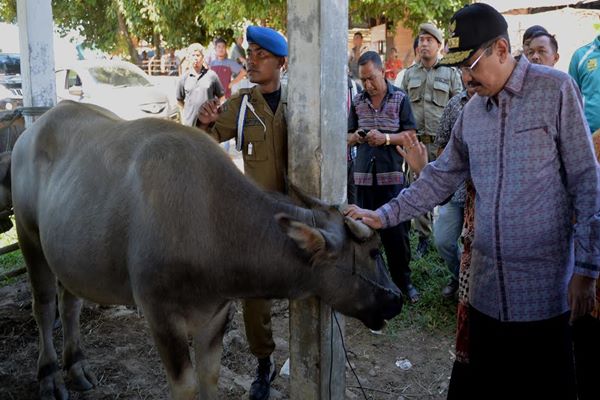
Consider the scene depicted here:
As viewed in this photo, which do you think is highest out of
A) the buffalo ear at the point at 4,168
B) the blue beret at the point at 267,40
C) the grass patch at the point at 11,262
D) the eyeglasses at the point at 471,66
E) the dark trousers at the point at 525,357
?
the blue beret at the point at 267,40

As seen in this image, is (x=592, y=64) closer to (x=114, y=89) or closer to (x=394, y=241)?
(x=394, y=241)

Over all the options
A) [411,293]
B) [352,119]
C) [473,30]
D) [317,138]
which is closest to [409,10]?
[352,119]

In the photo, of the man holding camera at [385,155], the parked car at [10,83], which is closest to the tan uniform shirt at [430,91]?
the man holding camera at [385,155]

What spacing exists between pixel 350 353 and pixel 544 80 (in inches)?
113

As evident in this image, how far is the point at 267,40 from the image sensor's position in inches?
145

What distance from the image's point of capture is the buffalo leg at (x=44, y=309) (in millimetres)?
4133

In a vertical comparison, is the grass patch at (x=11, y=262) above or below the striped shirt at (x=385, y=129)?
below

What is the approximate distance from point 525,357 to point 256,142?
78.5 inches

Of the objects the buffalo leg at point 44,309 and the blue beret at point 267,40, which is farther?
the buffalo leg at point 44,309

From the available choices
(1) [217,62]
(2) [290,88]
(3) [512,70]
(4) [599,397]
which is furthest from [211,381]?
(1) [217,62]

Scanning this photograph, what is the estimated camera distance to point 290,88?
313 cm

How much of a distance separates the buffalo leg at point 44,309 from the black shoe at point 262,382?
4.34 feet

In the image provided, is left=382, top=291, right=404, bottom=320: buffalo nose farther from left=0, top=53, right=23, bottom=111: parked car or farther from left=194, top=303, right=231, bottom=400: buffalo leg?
left=0, top=53, right=23, bottom=111: parked car

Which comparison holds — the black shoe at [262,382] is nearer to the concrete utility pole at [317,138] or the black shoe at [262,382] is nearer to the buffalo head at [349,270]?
the concrete utility pole at [317,138]
